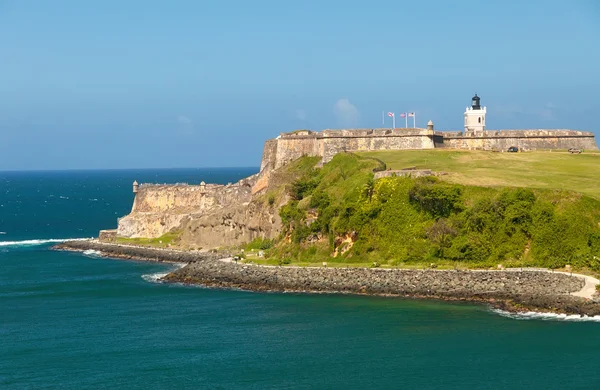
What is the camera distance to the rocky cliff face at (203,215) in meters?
74.6

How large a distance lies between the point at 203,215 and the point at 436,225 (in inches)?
1061

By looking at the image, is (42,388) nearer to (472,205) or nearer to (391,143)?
(472,205)

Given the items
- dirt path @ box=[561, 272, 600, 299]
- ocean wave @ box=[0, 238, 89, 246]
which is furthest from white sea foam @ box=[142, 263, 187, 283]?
dirt path @ box=[561, 272, 600, 299]

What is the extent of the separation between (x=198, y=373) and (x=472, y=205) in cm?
2491

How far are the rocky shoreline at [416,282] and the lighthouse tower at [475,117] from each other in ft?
92.9


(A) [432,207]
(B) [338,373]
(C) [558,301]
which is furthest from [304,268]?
(B) [338,373]

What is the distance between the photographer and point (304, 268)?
193 ft

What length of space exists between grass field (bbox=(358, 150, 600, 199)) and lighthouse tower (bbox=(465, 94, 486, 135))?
8788 mm

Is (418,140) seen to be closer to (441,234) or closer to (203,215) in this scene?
(203,215)

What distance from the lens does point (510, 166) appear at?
223ft

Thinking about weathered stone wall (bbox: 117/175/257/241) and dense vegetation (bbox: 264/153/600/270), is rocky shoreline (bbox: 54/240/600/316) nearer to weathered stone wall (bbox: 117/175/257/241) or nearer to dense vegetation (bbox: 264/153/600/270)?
dense vegetation (bbox: 264/153/600/270)

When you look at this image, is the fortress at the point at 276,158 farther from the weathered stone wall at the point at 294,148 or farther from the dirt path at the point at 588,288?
the dirt path at the point at 588,288

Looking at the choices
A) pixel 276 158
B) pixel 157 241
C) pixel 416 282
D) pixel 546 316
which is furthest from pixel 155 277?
pixel 546 316

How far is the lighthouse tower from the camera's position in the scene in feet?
272
